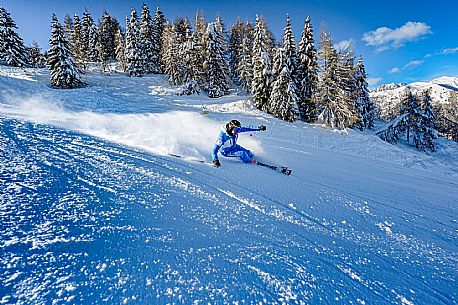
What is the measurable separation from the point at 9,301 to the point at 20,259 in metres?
0.61

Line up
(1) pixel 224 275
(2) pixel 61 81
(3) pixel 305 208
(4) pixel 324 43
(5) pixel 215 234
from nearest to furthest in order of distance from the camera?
(1) pixel 224 275, (5) pixel 215 234, (3) pixel 305 208, (4) pixel 324 43, (2) pixel 61 81

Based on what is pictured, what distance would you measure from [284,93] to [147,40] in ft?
105

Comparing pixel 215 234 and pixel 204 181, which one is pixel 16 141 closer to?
pixel 204 181

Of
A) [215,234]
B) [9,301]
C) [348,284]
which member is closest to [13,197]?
[9,301]

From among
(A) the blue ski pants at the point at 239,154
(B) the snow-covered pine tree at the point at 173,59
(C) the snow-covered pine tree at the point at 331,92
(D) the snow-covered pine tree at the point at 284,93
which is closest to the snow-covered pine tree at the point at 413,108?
(C) the snow-covered pine tree at the point at 331,92

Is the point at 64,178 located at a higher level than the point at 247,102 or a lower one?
lower

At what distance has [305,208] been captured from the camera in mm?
4695

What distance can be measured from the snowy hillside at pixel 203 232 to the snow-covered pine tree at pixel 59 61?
24.9 metres

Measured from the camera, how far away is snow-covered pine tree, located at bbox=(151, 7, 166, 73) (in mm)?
45844

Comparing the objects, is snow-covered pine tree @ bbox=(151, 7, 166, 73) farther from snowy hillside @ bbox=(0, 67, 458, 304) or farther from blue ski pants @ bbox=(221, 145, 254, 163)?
snowy hillside @ bbox=(0, 67, 458, 304)

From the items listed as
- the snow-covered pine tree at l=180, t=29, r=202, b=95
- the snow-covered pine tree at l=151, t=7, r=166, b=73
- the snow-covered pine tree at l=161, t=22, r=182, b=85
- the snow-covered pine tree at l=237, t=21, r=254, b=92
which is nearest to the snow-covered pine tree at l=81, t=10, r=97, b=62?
the snow-covered pine tree at l=151, t=7, r=166, b=73

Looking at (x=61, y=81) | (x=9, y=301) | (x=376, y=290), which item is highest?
(x=61, y=81)

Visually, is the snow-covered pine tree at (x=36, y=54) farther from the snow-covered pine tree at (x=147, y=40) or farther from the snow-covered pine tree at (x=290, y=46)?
the snow-covered pine tree at (x=290, y=46)

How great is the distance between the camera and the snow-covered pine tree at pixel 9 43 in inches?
1273
